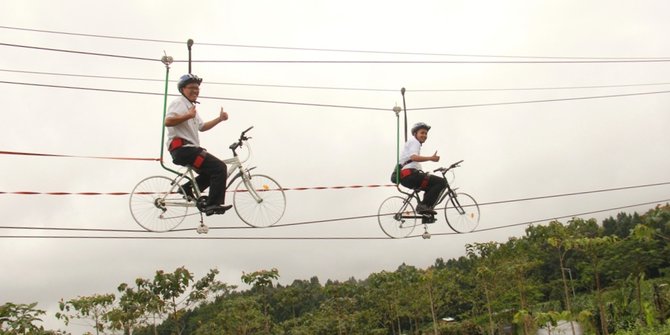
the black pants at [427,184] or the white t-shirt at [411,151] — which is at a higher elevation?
the white t-shirt at [411,151]

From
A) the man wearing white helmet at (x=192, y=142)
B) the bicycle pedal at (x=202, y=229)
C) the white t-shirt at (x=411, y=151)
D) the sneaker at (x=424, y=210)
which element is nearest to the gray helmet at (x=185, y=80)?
the man wearing white helmet at (x=192, y=142)

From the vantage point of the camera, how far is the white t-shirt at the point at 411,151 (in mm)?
10266

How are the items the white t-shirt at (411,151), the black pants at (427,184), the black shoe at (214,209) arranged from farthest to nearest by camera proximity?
the black pants at (427,184)
the white t-shirt at (411,151)
the black shoe at (214,209)

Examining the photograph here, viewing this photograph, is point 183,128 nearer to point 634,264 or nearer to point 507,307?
point 634,264

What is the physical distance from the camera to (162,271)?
1709 cm

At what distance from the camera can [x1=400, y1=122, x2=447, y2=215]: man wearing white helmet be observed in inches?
404

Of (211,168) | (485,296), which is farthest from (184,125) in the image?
(485,296)

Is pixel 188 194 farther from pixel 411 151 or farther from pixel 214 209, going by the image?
pixel 411 151

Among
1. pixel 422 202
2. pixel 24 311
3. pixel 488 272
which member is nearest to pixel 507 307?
pixel 488 272

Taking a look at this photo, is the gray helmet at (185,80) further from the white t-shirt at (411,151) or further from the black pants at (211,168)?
the white t-shirt at (411,151)

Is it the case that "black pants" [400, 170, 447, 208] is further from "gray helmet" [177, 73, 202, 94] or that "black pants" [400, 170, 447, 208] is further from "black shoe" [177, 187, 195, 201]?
"gray helmet" [177, 73, 202, 94]

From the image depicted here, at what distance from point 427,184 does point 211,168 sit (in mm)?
4200

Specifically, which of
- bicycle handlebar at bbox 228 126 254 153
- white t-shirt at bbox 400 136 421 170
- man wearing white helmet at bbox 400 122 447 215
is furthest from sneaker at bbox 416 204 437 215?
bicycle handlebar at bbox 228 126 254 153

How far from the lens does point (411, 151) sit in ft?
33.7
